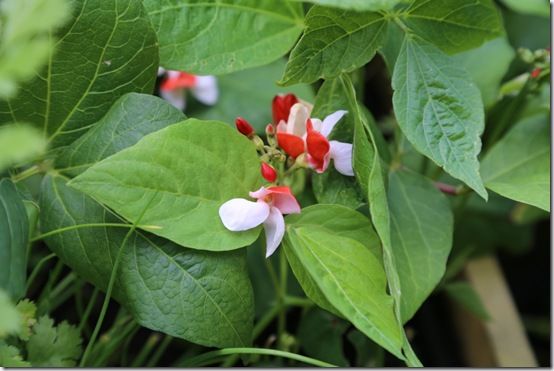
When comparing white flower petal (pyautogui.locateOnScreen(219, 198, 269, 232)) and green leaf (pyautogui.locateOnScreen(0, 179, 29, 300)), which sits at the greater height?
green leaf (pyautogui.locateOnScreen(0, 179, 29, 300))

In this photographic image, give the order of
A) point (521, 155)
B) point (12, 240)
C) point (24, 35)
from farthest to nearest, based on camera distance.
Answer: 1. point (521, 155)
2. point (12, 240)
3. point (24, 35)

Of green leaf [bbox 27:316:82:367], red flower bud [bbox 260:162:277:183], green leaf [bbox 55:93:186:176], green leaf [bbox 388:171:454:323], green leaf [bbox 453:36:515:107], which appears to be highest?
green leaf [bbox 55:93:186:176]

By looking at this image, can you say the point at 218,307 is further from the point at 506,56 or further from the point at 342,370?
the point at 506,56

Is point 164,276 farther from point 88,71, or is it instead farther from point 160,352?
point 160,352

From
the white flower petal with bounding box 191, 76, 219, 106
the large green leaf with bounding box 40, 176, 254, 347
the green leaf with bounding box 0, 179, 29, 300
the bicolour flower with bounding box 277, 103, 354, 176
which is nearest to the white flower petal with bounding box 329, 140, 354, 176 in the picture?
the bicolour flower with bounding box 277, 103, 354, 176

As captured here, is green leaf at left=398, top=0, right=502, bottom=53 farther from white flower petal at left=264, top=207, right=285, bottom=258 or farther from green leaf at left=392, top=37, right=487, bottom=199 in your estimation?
white flower petal at left=264, top=207, right=285, bottom=258

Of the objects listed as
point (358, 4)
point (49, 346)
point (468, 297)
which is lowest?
point (468, 297)

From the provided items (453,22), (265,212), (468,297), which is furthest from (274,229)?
(468,297)
